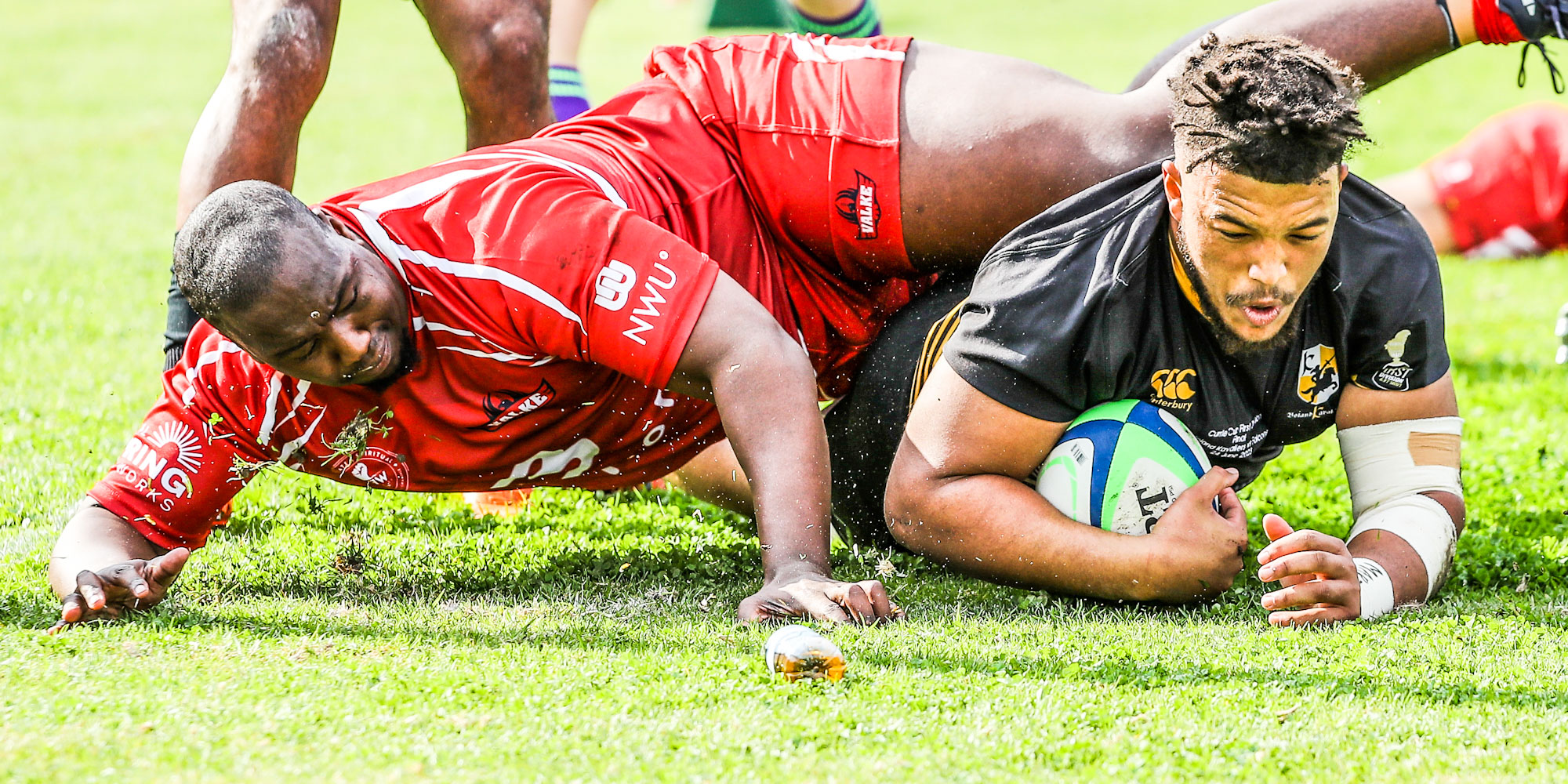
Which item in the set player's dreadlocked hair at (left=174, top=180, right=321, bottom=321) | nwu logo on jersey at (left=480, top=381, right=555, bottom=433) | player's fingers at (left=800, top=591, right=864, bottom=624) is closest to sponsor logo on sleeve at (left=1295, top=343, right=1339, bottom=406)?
player's fingers at (left=800, top=591, right=864, bottom=624)

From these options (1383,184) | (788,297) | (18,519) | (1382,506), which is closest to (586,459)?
(788,297)

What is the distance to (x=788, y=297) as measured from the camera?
16.0 ft

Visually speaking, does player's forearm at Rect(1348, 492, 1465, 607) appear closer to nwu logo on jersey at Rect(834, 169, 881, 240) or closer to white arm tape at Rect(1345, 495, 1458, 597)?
white arm tape at Rect(1345, 495, 1458, 597)

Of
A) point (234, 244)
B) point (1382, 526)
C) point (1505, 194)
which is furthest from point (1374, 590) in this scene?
point (1505, 194)

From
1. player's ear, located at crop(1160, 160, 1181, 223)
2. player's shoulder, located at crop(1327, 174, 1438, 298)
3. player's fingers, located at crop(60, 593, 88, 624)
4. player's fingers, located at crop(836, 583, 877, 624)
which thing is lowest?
player's fingers, located at crop(836, 583, 877, 624)

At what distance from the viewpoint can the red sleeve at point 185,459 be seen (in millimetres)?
4242

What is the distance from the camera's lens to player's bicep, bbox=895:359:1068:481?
13.4 ft

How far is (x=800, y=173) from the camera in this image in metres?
4.74

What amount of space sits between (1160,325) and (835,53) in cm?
151

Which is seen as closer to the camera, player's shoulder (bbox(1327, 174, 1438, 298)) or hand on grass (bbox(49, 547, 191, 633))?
hand on grass (bbox(49, 547, 191, 633))

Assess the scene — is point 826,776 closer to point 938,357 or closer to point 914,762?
point 914,762

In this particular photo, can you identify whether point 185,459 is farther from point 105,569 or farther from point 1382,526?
point 1382,526

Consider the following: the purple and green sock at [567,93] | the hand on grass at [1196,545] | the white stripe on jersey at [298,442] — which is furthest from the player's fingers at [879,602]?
the purple and green sock at [567,93]

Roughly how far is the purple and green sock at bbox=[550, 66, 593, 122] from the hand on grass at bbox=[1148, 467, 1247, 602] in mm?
3748
